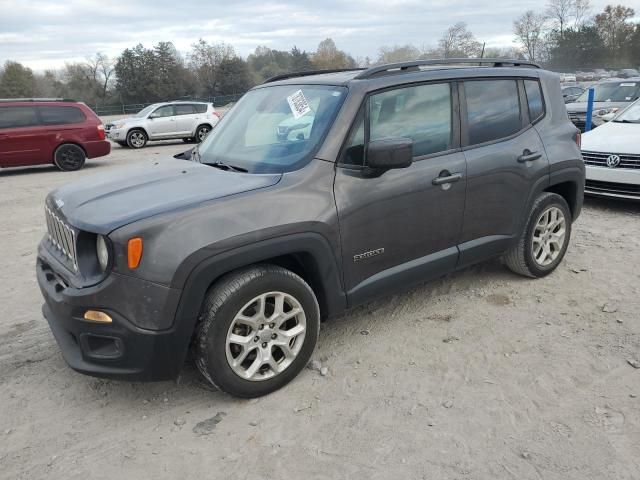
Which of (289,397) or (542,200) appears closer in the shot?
(289,397)

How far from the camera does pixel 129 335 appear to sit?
263cm

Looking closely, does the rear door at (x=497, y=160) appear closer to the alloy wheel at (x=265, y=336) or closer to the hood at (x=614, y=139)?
the alloy wheel at (x=265, y=336)

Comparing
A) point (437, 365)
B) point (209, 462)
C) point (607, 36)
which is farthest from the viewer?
point (607, 36)

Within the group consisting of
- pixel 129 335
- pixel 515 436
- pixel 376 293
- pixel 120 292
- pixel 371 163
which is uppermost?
pixel 371 163

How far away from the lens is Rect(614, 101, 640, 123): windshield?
7736 mm

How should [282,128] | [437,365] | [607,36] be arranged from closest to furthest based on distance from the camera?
[437,365]
[282,128]
[607,36]

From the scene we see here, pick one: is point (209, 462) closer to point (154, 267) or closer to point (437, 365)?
point (154, 267)

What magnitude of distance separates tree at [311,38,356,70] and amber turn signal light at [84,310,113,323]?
214 feet

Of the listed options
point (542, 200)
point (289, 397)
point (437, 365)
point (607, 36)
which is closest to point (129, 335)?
point (289, 397)

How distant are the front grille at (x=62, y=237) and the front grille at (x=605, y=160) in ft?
21.5

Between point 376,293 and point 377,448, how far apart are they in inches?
42.6

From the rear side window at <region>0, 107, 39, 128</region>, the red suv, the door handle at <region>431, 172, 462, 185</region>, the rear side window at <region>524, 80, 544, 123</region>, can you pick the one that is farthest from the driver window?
the door handle at <region>431, 172, 462, 185</region>

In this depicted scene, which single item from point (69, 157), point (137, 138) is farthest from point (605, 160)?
point (137, 138)

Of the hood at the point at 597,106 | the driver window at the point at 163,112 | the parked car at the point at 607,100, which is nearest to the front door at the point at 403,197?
the parked car at the point at 607,100
